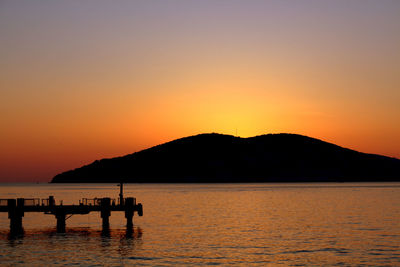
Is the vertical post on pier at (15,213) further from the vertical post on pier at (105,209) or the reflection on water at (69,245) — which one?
the vertical post on pier at (105,209)

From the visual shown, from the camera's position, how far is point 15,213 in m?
69.9

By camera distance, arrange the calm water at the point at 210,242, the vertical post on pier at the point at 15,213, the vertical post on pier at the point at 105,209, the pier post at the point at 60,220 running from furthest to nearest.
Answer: the vertical post on pier at the point at 105,209 → the pier post at the point at 60,220 → the vertical post on pier at the point at 15,213 → the calm water at the point at 210,242

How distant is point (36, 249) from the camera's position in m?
55.7

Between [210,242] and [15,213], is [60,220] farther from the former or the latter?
[210,242]

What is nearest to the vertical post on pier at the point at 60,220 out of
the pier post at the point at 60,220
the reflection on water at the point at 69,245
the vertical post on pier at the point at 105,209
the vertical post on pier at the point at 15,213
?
the pier post at the point at 60,220

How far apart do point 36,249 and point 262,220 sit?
146ft

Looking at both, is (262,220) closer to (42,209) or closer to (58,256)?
(42,209)

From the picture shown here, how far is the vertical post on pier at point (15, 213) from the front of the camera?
228 feet

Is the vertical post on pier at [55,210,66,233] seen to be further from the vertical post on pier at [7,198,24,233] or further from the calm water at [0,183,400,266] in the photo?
the vertical post on pier at [7,198,24,233]

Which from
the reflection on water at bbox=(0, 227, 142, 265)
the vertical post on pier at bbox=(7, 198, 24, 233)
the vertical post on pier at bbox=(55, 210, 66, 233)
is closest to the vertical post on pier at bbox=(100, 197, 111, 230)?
the reflection on water at bbox=(0, 227, 142, 265)

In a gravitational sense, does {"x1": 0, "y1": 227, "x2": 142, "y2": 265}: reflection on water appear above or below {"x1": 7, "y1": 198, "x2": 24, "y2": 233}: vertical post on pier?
below

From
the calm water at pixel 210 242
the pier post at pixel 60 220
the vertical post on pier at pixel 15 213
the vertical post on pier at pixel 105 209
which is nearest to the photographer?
the calm water at pixel 210 242

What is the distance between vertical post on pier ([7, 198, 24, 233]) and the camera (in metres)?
69.6

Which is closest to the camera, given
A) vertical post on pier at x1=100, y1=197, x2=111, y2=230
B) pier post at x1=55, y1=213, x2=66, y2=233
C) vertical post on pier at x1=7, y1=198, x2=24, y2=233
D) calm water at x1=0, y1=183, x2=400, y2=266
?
calm water at x1=0, y1=183, x2=400, y2=266
